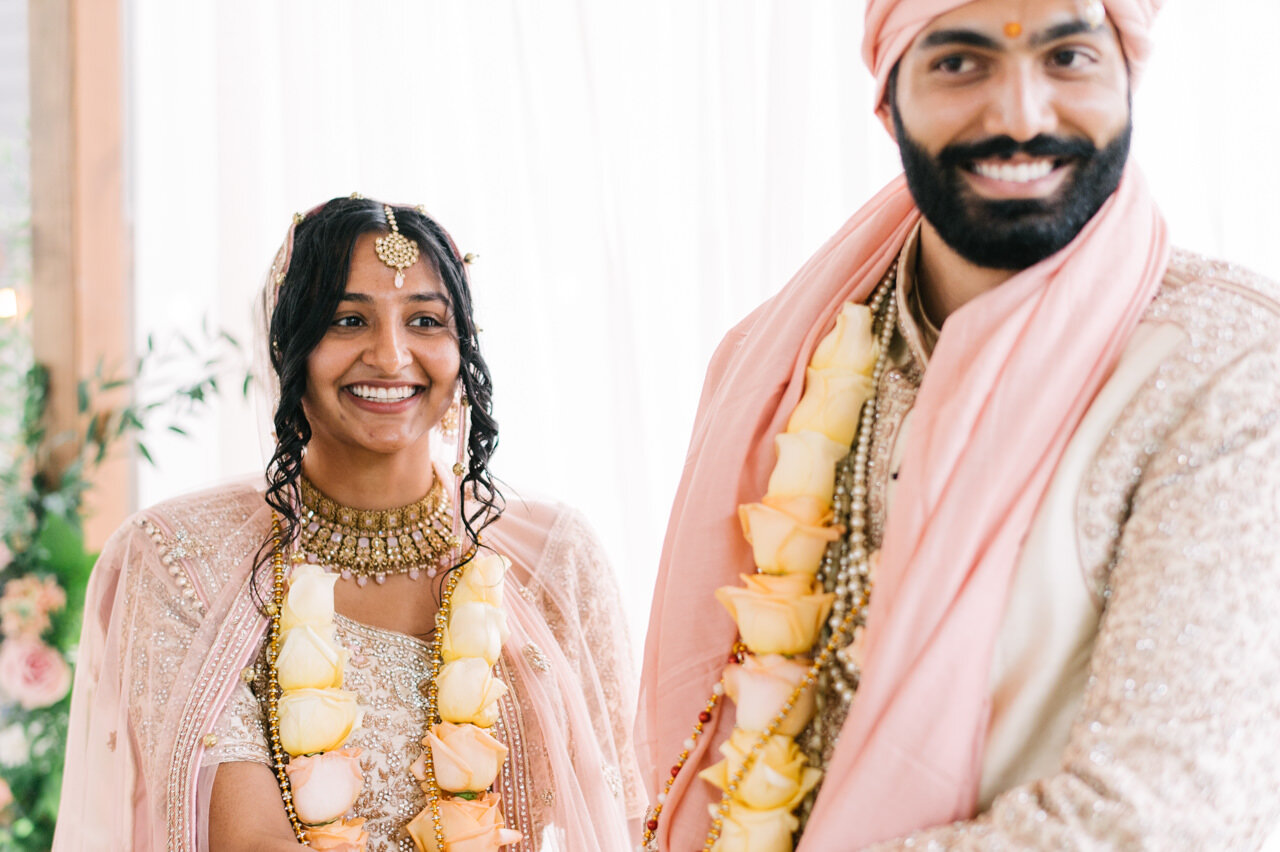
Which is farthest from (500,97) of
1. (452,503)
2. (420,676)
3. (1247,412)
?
(1247,412)

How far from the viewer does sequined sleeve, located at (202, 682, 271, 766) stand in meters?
1.53

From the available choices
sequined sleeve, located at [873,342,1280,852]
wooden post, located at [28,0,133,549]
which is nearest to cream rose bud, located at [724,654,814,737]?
sequined sleeve, located at [873,342,1280,852]

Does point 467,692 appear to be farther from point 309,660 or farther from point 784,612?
point 784,612

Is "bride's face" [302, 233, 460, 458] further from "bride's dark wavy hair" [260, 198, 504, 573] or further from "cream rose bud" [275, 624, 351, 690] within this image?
"cream rose bud" [275, 624, 351, 690]

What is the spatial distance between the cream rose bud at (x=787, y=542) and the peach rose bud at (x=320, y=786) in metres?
0.68

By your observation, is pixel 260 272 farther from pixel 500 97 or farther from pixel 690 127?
pixel 690 127

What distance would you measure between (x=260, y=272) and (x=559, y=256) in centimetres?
83

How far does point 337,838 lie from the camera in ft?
5.01

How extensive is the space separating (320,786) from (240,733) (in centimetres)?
14

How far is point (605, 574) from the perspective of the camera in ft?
6.23

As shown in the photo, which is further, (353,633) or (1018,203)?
Answer: (353,633)

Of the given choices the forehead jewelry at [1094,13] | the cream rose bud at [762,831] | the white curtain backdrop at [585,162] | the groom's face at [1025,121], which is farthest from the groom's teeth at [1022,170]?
the white curtain backdrop at [585,162]

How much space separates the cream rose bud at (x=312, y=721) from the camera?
154cm

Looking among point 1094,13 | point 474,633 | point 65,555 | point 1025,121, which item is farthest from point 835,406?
point 65,555
